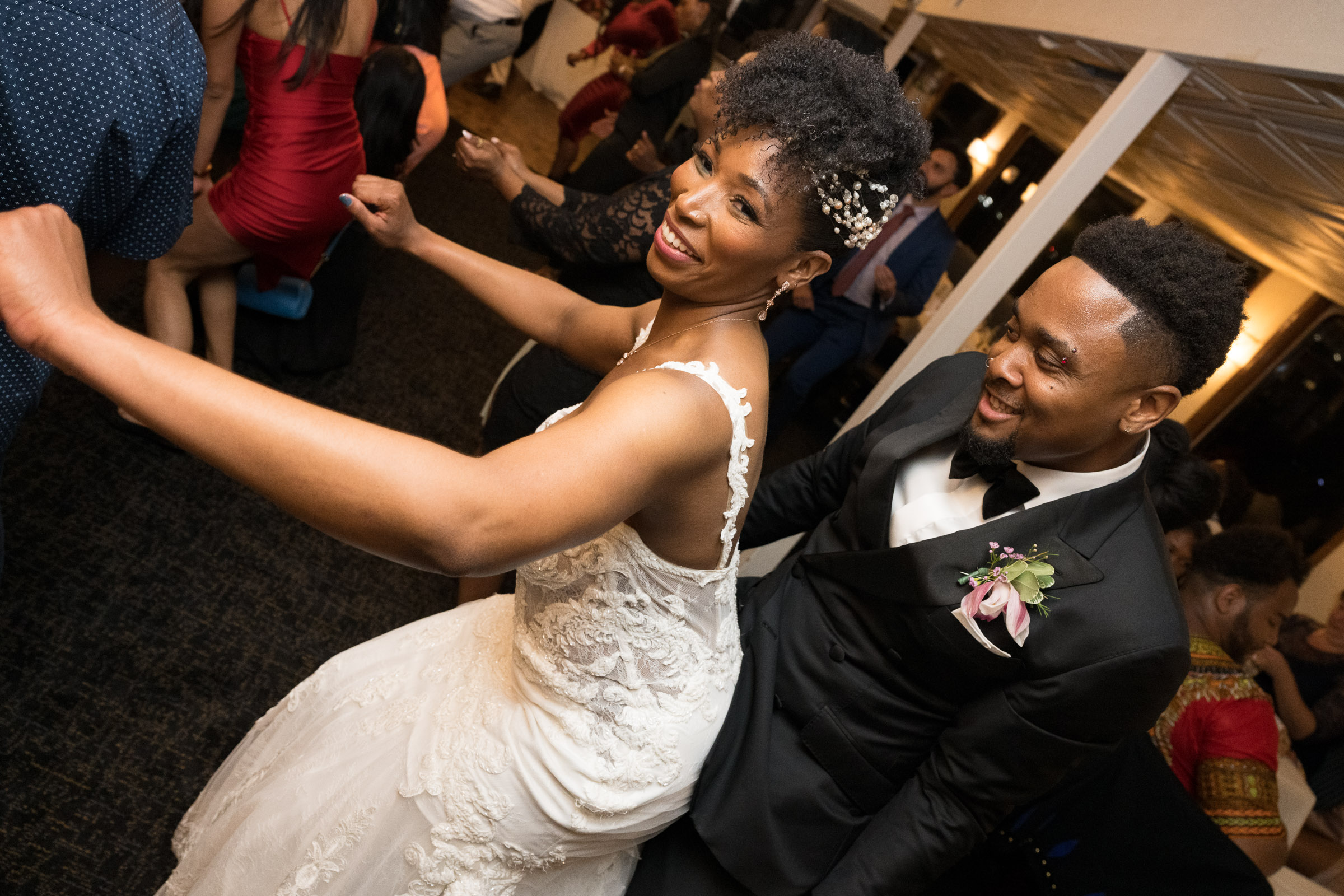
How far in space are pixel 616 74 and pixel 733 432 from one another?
473 centimetres

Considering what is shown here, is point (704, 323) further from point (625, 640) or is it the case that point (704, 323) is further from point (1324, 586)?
point (1324, 586)

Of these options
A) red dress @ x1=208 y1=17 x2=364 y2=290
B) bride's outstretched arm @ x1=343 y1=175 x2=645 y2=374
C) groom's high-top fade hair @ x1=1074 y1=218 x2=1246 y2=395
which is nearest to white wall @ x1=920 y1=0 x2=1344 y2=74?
groom's high-top fade hair @ x1=1074 y1=218 x2=1246 y2=395

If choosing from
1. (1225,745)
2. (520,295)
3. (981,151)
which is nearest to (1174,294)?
(520,295)

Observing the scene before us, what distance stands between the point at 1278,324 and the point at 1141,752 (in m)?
4.25

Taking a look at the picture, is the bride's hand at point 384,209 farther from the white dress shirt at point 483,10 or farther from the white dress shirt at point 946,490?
the white dress shirt at point 483,10

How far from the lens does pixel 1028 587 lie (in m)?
1.36

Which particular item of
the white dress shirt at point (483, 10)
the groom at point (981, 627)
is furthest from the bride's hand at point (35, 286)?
the white dress shirt at point (483, 10)

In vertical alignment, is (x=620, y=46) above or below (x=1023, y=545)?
below

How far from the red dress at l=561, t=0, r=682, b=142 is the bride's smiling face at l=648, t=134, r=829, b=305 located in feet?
14.1

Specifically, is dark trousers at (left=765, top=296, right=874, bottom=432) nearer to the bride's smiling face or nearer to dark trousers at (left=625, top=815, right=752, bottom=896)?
dark trousers at (left=625, top=815, right=752, bottom=896)

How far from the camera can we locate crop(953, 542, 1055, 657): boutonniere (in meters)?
1.33

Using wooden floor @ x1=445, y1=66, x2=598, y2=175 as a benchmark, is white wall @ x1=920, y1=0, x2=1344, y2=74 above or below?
above

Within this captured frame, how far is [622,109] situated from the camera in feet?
14.4

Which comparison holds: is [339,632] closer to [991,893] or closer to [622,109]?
[991,893]
